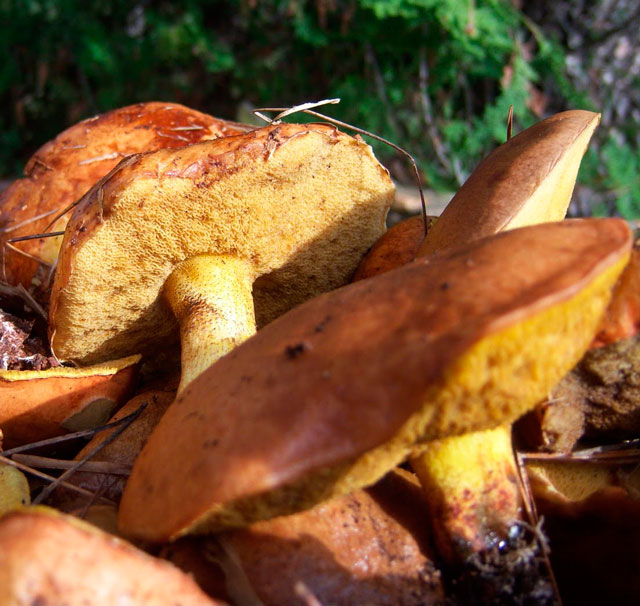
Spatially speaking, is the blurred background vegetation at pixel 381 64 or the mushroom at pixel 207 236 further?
the blurred background vegetation at pixel 381 64

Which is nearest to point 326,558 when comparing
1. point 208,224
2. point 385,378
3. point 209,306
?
point 385,378

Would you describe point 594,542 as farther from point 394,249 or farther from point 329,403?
point 394,249

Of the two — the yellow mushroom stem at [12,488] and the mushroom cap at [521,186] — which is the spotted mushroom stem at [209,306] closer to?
the yellow mushroom stem at [12,488]

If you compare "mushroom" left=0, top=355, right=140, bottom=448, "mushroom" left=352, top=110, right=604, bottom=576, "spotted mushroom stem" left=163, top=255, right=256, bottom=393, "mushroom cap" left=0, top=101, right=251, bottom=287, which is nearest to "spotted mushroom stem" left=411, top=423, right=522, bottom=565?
"mushroom" left=352, top=110, right=604, bottom=576

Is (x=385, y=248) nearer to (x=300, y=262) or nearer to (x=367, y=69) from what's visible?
(x=300, y=262)

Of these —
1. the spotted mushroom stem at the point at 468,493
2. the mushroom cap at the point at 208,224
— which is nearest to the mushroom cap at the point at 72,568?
the spotted mushroom stem at the point at 468,493

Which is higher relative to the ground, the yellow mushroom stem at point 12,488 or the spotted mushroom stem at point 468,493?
the spotted mushroom stem at point 468,493

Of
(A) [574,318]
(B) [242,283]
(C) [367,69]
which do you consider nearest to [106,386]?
(B) [242,283]
